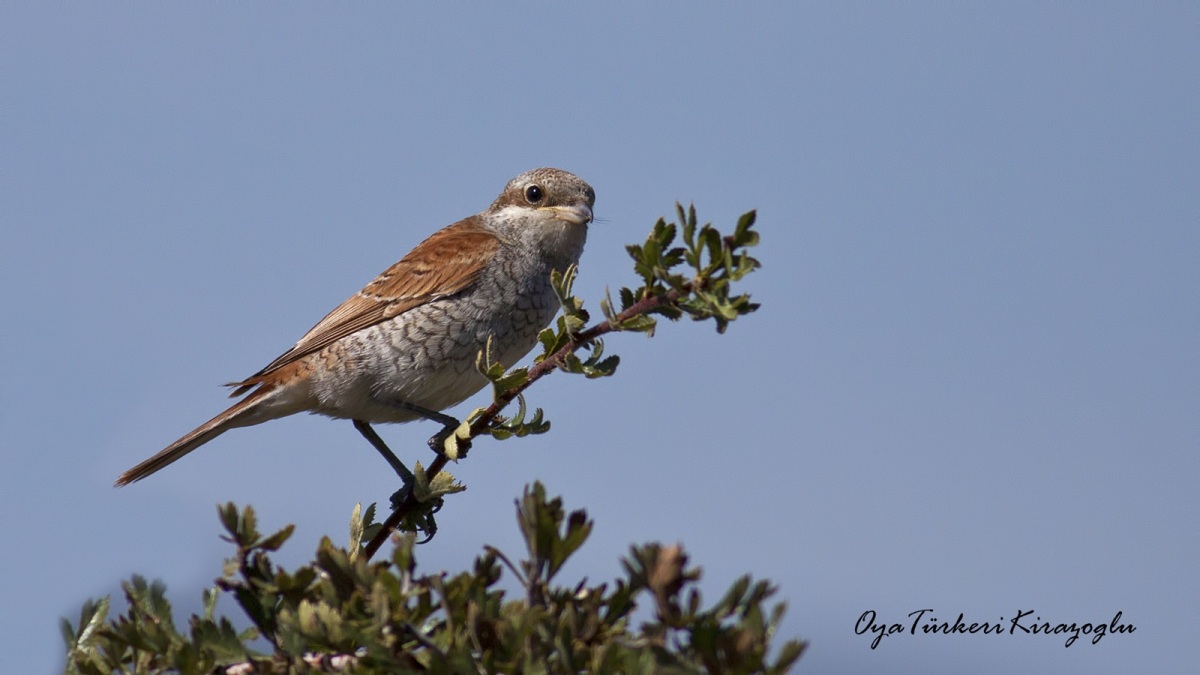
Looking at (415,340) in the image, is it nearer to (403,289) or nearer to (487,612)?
(403,289)

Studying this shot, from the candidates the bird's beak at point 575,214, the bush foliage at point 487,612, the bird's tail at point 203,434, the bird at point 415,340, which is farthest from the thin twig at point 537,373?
the bird's beak at point 575,214

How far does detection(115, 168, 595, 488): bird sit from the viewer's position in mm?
5484

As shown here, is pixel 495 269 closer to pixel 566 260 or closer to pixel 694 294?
pixel 566 260

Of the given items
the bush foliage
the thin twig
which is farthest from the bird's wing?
the bush foliage

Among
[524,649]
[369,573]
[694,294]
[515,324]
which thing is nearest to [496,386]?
[694,294]

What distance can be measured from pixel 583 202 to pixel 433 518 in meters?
2.89

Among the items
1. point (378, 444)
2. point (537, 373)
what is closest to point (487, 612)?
Result: point (537, 373)

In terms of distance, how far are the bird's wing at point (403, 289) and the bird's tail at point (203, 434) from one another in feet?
0.30

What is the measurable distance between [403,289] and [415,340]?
1.38 ft

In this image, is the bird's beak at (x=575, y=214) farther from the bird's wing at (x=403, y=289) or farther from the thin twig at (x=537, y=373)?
the thin twig at (x=537, y=373)

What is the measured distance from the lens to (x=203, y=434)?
17.8ft

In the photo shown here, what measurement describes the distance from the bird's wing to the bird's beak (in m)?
0.35

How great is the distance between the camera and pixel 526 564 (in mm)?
1747

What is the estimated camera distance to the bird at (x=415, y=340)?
5.48m
